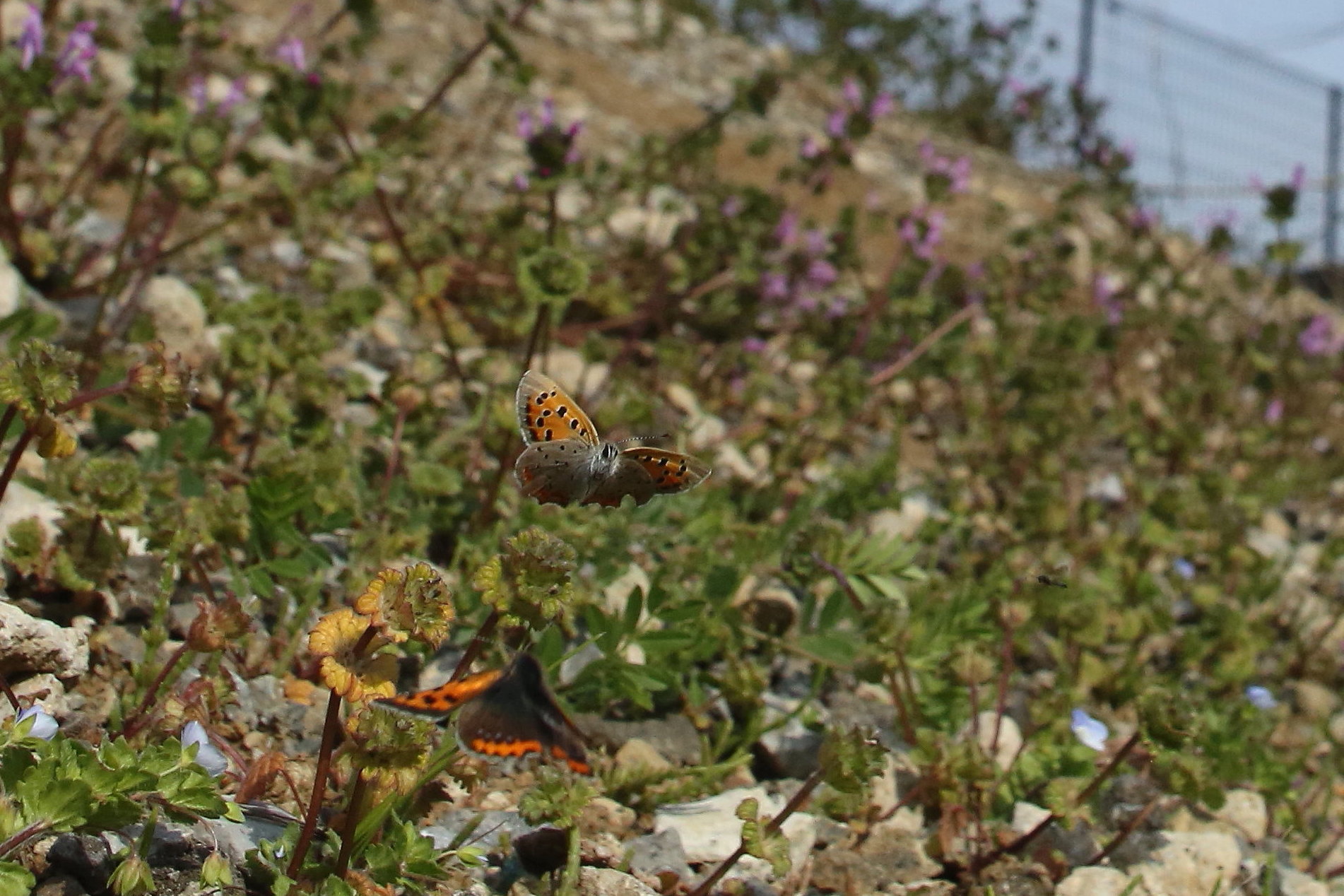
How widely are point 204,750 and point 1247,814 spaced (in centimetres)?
222

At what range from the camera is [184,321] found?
3.62m

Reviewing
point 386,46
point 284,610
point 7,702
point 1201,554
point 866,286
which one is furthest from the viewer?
point 386,46

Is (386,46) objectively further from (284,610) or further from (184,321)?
(284,610)

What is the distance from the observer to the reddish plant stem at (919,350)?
4.73 metres

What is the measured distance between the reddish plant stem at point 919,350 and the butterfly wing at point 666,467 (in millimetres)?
2191

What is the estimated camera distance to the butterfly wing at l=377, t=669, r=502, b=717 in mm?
1703

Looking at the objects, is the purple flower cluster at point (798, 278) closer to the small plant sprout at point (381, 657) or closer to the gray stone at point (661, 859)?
the gray stone at point (661, 859)

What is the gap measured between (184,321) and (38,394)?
161cm

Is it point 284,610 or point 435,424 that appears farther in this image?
point 435,424

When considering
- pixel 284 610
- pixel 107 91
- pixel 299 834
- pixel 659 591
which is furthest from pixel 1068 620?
pixel 107 91

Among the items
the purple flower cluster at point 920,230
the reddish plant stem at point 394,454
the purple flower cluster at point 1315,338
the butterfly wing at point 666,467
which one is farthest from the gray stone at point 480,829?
the purple flower cluster at point 1315,338

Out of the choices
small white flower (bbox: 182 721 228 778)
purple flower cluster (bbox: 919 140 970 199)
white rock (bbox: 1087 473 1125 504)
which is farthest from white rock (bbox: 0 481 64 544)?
white rock (bbox: 1087 473 1125 504)

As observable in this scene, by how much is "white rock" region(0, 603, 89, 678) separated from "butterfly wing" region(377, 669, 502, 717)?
2.44 feet

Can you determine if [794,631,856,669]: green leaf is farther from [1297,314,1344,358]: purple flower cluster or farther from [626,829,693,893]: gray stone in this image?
[1297,314,1344,358]: purple flower cluster
